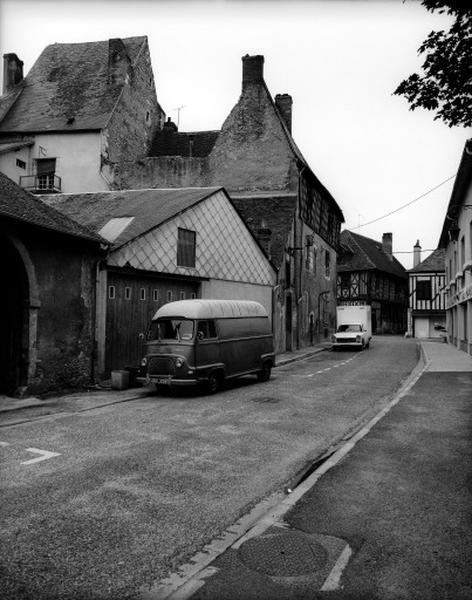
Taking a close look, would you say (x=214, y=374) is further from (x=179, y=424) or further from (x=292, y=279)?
(x=292, y=279)

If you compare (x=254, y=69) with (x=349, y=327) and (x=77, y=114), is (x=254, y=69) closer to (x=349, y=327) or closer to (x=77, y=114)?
(x=77, y=114)

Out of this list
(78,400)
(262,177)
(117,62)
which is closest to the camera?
(78,400)

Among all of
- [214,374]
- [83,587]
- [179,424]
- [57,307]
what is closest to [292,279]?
[214,374]

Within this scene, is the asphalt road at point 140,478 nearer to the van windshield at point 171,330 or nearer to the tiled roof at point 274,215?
the van windshield at point 171,330

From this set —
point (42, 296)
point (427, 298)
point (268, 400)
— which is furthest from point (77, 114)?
point (427, 298)

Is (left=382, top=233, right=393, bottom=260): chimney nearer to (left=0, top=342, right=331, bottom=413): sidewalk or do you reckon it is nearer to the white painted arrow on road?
(left=0, top=342, right=331, bottom=413): sidewalk

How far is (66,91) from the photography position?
31109 millimetres

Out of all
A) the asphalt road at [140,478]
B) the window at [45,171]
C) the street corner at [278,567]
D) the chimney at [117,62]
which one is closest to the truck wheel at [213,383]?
the asphalt road at [140,478]

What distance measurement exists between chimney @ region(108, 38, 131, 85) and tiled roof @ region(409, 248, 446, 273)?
33758 mm

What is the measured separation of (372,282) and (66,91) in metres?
35.1

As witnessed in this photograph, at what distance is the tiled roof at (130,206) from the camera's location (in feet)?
54.3

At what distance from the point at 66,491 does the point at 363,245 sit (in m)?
55.0

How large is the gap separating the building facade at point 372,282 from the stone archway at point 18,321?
43508mm

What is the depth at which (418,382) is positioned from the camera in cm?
1563
